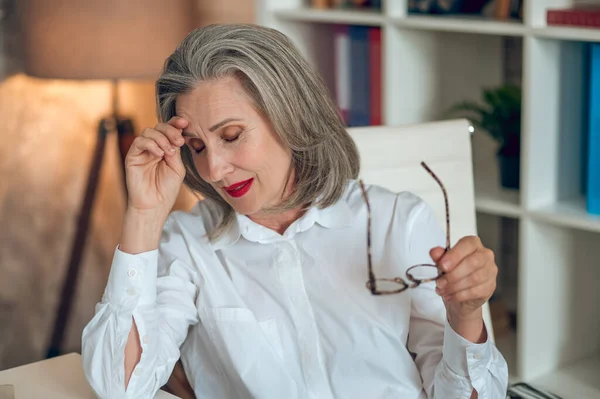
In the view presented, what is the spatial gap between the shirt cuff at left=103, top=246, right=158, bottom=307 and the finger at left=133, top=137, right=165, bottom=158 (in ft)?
0.53

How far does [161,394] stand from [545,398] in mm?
679

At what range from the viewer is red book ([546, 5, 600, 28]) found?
1.79 m

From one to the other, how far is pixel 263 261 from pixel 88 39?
1.17 metres

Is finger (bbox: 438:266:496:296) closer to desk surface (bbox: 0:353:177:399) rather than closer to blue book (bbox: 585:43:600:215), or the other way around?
desk surface (bbox: 0:353:177:399)

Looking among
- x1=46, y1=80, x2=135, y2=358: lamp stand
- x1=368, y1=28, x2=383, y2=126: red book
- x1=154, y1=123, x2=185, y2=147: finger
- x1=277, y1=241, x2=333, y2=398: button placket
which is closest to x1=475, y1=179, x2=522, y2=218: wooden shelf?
x1=368, y1=28, x2=383, y2=126: red book

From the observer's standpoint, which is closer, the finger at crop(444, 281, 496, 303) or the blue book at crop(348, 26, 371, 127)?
the finger at crop(444, 281, 496, 303)

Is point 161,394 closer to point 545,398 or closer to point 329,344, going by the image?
point 329,344

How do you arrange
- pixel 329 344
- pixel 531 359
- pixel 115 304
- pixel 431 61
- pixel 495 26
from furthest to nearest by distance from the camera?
pixel 431 61 → pixel 531 359 → pixel 495 26 → pixel 329 344 → pixel 115 304

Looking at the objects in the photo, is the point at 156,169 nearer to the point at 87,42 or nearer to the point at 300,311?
the point at 300,311

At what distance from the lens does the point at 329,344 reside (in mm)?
1457

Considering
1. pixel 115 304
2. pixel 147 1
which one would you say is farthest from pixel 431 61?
pixel 115 304

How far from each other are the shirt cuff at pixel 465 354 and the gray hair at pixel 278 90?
335 millimetres

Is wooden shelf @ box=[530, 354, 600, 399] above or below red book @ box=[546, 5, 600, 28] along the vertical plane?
below

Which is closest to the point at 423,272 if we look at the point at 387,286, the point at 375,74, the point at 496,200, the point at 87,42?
the point at 387,286
